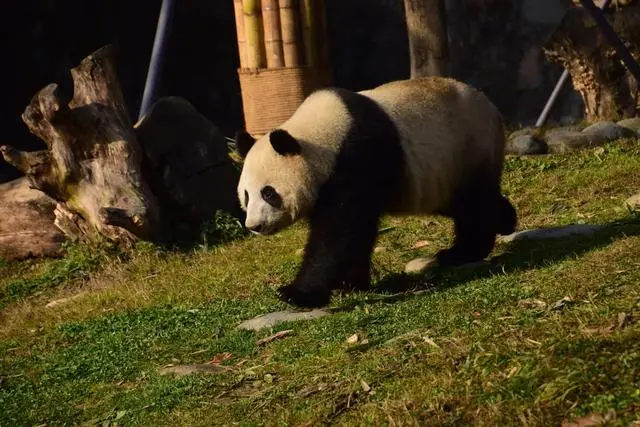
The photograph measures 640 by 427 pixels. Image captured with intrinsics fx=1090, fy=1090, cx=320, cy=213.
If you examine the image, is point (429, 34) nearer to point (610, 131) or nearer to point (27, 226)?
point (610, 131)

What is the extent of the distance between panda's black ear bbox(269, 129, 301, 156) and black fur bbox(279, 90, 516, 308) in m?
0.27

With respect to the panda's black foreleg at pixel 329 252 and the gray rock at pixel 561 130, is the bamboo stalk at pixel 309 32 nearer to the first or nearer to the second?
the gray rock at pixel 561 130

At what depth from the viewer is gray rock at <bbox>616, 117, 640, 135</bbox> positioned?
1067 centimetres

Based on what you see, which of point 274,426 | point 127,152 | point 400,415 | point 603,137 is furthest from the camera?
point 603,137

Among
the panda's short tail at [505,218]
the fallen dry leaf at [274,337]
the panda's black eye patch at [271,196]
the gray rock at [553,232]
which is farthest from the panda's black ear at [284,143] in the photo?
the gray rock at [553,232]

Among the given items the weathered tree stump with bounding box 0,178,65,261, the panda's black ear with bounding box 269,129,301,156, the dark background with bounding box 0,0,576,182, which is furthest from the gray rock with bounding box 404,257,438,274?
the dark background with bounding box 0,0,576,182

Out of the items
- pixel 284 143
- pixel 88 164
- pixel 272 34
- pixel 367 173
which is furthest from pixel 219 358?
pixel 272 34

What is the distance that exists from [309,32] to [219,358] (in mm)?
5826

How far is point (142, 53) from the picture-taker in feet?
48.7

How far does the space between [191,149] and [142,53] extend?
559cm

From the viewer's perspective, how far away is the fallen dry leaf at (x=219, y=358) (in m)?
5.71

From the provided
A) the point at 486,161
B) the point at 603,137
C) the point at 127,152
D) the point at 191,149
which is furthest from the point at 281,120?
the point at 486,161

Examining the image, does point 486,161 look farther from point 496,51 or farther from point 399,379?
point 496,51

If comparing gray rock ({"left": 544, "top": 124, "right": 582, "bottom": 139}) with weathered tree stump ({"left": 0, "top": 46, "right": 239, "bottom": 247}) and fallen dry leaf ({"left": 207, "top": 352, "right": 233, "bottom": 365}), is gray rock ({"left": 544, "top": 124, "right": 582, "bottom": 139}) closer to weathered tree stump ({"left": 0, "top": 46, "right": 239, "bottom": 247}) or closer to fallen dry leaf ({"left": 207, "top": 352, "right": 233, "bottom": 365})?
weathered tree stump ({"left": 0, "top": 46, "right": 239, "bottom": 247})
